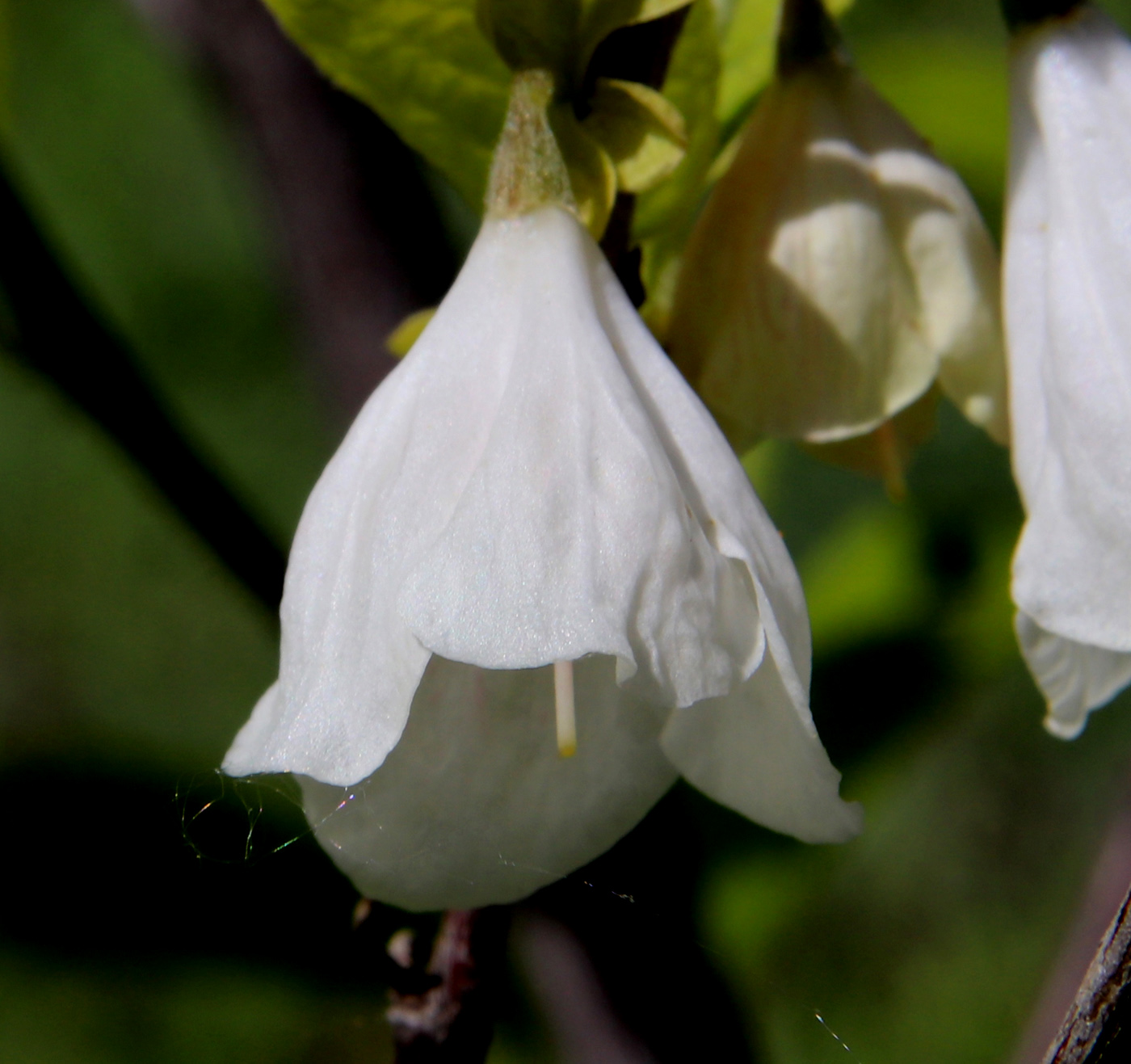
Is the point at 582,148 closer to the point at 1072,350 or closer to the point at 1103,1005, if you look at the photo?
the point at 1072,350

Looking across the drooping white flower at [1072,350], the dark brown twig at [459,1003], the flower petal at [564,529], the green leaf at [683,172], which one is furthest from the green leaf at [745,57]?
the dark brown twig at [459,1003]

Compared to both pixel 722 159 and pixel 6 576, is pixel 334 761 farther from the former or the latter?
pixel 6 576

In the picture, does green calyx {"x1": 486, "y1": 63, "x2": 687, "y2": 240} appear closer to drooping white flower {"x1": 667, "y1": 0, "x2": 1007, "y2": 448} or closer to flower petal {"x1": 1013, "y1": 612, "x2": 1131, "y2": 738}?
drooping white flower {"x1": 667, "y1": 0, "x2": 1007, "y2": 448}

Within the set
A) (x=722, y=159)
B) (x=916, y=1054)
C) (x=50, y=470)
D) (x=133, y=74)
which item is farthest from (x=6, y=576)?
(x=722, y=159)

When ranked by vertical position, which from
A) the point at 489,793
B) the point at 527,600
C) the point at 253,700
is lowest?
the point at 253,700

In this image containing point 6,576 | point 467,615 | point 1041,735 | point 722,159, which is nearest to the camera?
point 467,615

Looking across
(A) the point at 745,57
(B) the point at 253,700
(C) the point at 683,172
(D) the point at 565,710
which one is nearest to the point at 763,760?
(D) the point at 565,710

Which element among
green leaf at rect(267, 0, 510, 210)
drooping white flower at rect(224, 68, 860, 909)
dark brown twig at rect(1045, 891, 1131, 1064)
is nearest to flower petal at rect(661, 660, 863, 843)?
drooping white flower at rect(224, 68, 860, 909)
